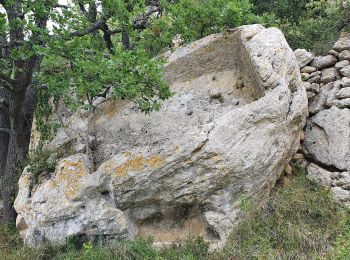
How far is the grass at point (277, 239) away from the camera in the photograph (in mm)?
5574

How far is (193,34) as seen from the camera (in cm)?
854

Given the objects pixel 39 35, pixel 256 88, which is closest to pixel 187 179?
pixel 256 88

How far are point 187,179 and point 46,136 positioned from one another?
349 cm

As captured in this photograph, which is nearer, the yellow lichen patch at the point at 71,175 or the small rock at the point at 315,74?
the yellow lichen patch at the point at 71,175

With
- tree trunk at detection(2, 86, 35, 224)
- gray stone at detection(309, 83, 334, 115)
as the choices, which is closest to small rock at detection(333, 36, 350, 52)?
gray stone at detection(309, 83, 334, 115)

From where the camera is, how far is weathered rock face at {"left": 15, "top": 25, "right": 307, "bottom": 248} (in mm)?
6293

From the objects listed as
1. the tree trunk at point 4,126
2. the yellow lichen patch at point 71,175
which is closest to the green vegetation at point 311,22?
the yellow lichen patch at point 71,175

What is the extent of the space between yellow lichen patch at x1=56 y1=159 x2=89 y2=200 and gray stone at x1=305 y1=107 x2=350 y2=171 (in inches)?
156

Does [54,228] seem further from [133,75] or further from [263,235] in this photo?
[263,235]

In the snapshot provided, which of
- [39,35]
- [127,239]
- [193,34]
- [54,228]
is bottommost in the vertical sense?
[127,239]

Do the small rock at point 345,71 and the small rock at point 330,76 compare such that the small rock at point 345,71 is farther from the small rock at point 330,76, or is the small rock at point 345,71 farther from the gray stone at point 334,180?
the gray stone at point 334,180

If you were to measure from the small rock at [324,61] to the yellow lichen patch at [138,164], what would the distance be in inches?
158

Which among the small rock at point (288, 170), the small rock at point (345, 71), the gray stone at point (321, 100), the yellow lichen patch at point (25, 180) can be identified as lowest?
the small rock at point (288, 170)

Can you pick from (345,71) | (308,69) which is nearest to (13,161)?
(308,69)
